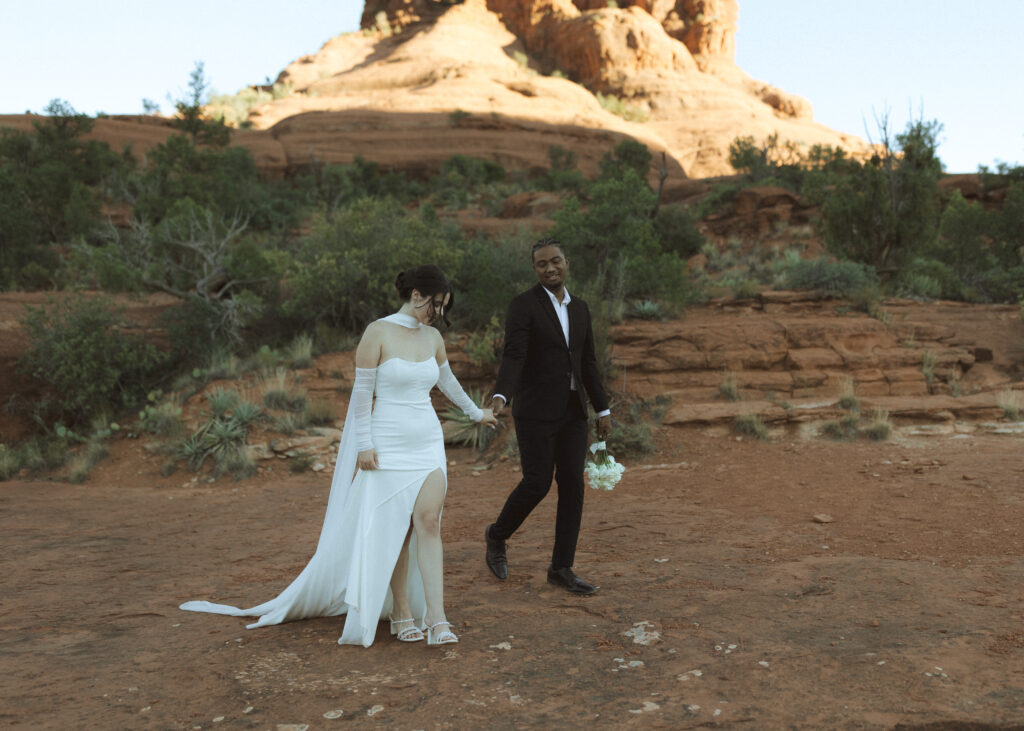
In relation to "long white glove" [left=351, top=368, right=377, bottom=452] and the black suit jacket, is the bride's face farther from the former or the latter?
the black suit jacket

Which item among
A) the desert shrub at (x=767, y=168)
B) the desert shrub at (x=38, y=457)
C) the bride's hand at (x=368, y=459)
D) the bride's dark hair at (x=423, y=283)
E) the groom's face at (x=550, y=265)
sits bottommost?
the desert shrub at (x=38, y=457)

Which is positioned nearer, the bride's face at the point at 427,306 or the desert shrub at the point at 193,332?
the bride's face at the point at 427,306

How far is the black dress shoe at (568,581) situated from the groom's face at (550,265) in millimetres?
1744

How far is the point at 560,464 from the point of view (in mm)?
4586

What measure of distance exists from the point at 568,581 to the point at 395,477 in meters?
1.45

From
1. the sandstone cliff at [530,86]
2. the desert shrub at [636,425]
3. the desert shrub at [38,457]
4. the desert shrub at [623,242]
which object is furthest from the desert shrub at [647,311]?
the sandstone cliff at [530,86]

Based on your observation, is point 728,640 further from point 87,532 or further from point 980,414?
point 980,414

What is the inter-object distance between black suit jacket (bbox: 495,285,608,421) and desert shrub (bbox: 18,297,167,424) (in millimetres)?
9031

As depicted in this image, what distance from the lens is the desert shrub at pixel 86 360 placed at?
37.0ft

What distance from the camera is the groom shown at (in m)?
4.48

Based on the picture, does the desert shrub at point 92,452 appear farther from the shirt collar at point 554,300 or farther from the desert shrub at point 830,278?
the desert shrub at point 830,278

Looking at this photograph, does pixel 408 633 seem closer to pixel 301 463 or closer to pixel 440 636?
pixel 440 636

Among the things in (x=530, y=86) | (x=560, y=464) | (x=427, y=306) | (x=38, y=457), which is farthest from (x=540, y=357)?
(x=530, y=86)

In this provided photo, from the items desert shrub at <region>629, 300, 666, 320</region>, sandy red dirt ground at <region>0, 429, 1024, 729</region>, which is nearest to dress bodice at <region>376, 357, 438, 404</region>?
sandy red dirt ground at <region>0, 429, 1024, 729</region>
